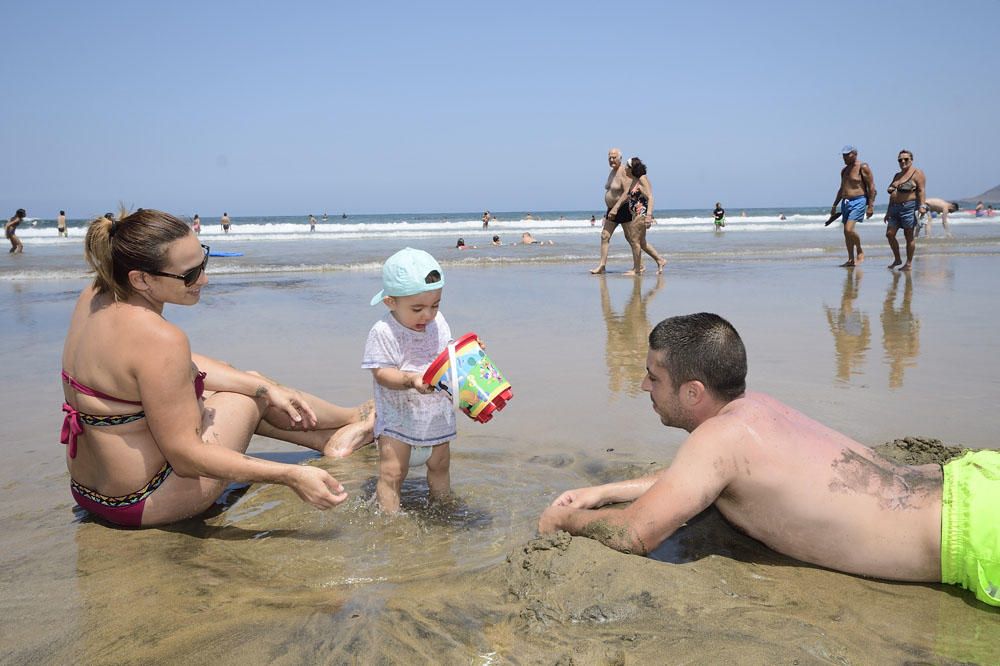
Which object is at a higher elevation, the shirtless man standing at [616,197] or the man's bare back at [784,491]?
the shirtless man standing at [616,197]

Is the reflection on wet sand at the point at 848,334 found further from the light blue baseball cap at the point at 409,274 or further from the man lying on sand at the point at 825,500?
the light blue baseball cap at the point at 409,274

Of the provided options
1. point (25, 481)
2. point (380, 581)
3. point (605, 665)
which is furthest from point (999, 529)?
point (25, 481)

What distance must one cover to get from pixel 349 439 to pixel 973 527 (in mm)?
3254

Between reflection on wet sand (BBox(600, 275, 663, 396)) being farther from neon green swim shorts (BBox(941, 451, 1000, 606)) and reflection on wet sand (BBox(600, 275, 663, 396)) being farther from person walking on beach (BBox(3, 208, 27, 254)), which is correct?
person walking on beach (BBox(3, 208, 27, 254))

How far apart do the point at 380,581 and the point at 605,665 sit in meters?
1.03

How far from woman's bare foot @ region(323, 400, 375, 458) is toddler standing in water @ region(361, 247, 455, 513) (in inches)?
35.1

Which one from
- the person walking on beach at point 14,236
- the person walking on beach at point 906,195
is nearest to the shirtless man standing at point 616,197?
the person walking on beach at point 906,195

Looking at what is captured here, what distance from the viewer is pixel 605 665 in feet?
7.05

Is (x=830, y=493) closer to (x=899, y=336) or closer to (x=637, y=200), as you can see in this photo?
(x=899, y=336)

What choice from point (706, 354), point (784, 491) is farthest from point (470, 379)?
point (784, 491)

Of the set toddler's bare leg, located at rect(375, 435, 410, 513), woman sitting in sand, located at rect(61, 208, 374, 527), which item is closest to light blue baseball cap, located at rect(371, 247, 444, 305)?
toddler's bare leg, located at rect(375, 435, 410, 513)

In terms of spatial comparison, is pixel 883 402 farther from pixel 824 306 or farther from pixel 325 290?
pixel 325 290

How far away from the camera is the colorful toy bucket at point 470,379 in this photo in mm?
3152

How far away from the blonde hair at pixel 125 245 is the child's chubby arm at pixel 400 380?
106 centimetres
